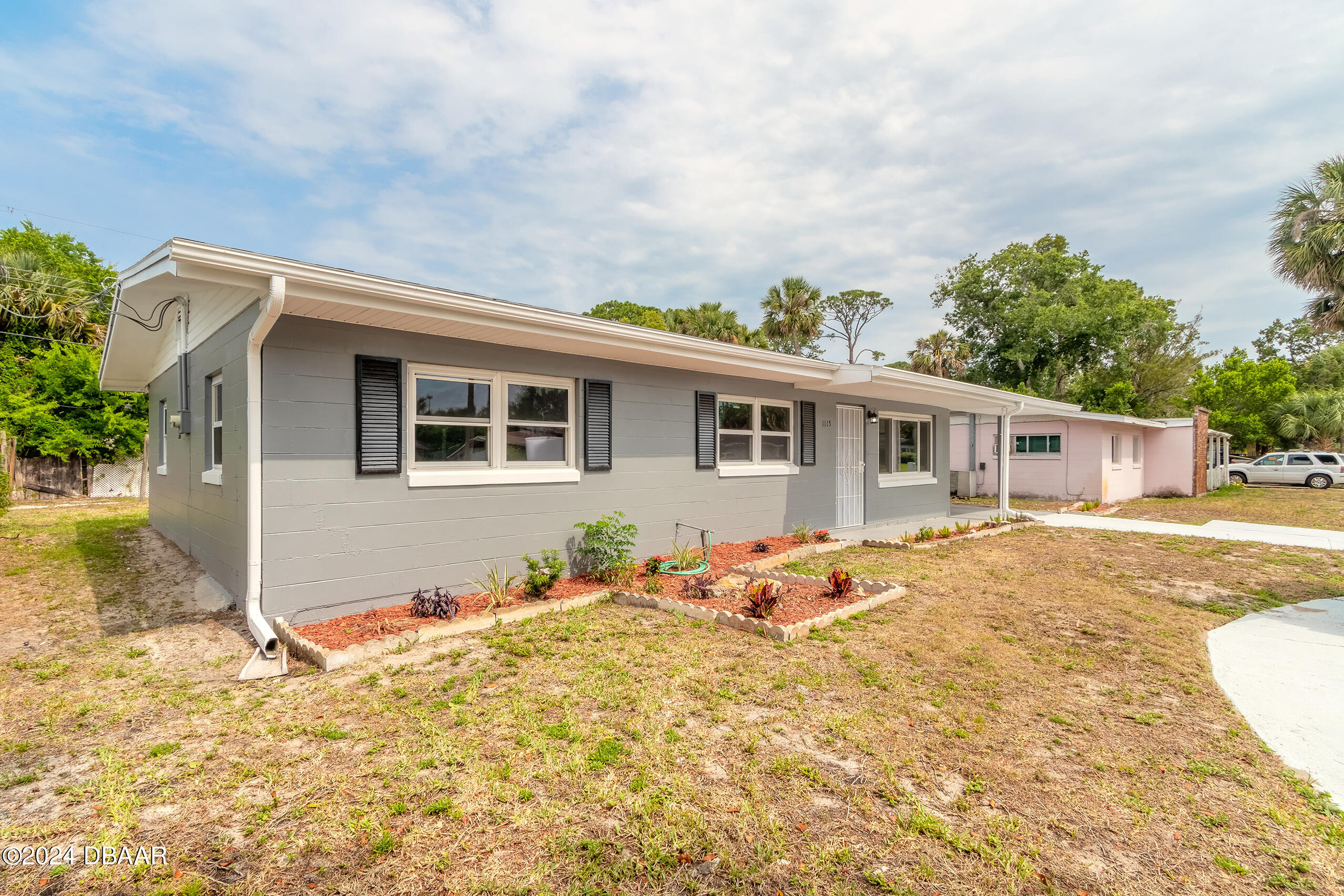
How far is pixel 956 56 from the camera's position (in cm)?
839

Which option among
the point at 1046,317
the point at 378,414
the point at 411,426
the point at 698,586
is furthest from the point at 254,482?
the point at 1046,317

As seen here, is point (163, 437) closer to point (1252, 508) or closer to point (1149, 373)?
point (1252, 508)

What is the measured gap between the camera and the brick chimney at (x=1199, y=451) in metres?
18.7

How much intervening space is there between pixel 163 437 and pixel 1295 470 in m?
35.3

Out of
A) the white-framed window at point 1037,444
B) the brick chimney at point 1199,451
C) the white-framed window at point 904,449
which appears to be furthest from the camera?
the brick chimney at point 1199,451

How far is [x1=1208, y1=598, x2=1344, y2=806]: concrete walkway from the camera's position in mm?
3156

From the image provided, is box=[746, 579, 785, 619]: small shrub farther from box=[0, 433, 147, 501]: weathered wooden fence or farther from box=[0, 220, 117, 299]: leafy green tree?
box=[0, 220, 117, 299]: leafy green tree

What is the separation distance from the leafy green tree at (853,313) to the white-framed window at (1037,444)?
19.0 m

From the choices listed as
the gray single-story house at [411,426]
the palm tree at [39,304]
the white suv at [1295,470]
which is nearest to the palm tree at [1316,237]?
the gray single-story house at [411,426]

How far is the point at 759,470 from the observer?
904 cm

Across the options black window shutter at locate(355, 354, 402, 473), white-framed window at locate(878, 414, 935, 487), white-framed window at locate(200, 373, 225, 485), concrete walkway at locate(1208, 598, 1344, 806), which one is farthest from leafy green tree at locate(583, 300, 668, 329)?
concrete walkway at locate(1208, 598, 1344, 806)

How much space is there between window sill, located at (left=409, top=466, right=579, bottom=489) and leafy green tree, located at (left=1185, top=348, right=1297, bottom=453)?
106 ft

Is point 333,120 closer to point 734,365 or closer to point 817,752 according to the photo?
point 734,365

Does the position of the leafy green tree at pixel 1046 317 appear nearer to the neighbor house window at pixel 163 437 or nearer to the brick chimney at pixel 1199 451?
the brick chimney at pixel 1199 451
